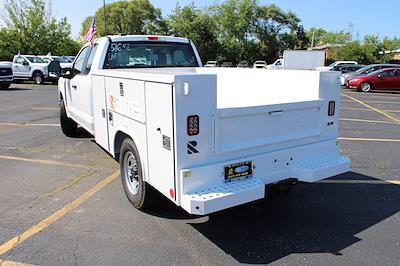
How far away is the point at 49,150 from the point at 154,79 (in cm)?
466

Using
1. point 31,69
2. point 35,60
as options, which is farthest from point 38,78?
point 35,60

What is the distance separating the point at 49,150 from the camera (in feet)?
24.4

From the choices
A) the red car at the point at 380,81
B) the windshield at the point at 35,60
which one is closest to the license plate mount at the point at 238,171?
the red car at the point at 380,81

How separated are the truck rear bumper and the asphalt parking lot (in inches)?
21.6

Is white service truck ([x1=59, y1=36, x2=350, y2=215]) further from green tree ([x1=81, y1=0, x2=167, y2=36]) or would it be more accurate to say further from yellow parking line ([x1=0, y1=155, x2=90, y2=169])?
green tree ([x1=81, y1=0, x2=167, y2=36])

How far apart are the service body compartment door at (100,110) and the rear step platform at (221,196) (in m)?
2.28

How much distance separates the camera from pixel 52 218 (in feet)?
14.5

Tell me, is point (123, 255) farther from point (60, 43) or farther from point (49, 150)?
point (60, 43)

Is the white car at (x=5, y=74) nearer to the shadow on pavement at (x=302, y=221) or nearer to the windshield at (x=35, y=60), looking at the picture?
the windshield at (x=35, y=60)

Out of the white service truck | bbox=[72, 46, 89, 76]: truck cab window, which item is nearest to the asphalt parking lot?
the white service truck

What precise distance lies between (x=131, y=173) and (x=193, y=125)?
1.63 metres

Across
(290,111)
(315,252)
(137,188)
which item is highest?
(290,111)

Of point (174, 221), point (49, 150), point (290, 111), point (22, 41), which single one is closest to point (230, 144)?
point (290, 111)

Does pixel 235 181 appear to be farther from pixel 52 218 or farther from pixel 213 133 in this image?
pixel 52 218
